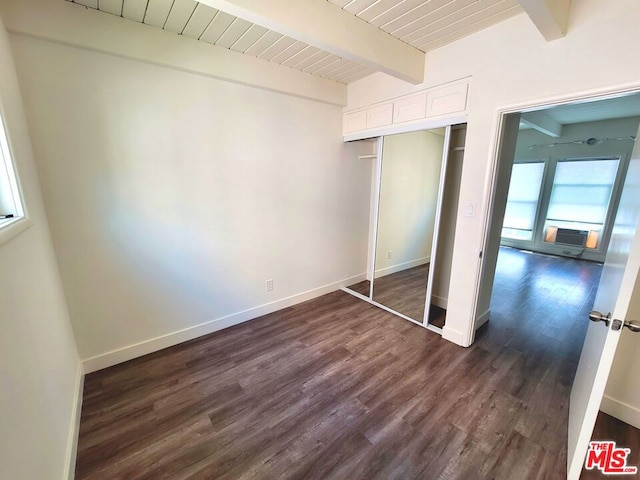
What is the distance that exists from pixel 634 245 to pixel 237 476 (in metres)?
2.14

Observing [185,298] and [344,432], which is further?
[185,298]

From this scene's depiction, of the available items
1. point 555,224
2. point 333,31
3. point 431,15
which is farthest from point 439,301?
point 555,224

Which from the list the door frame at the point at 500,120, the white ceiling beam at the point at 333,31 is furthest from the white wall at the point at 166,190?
the door frame at the point at 500,120

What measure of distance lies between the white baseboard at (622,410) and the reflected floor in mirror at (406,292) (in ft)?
4.10

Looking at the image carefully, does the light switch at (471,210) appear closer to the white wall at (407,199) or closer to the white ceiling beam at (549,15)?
the white wall at (407,199)

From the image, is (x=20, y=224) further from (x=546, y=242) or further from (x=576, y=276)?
(x=546, y=242)

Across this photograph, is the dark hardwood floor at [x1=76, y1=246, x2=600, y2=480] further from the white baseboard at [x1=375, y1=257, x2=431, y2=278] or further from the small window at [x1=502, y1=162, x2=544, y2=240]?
the small window at [x1=502, y1=162, x2=544, y2=240]

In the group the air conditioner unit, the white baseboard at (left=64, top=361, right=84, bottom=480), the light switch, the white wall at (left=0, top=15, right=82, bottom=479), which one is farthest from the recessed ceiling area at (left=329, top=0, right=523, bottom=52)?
the air conditioner unit

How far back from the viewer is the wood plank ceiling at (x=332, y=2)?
67.9 inches

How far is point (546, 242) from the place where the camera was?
6.00m

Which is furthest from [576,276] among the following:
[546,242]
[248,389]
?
[248,389]

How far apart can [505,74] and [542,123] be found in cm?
378

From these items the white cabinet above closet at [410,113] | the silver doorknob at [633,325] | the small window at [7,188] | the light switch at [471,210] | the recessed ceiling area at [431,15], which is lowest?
the silver doorknob at [633,325]

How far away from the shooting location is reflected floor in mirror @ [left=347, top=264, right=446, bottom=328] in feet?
10.1
